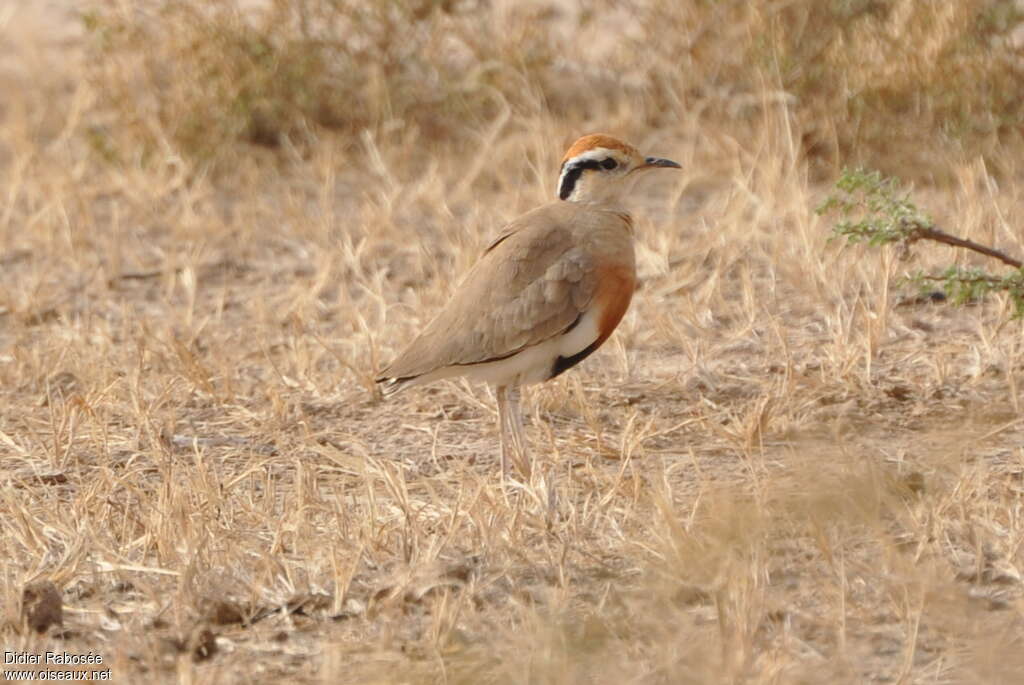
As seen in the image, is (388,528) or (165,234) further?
(165,234)

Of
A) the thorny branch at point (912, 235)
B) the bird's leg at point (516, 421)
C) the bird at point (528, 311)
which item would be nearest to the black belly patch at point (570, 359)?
the bird at point (528, 311)

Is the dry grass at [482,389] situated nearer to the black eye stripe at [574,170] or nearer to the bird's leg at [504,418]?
the bird's leg at [504,418]

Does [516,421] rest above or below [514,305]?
below

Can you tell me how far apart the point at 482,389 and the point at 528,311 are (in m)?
0.93

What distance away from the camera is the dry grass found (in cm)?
418

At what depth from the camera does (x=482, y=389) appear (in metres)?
6.11

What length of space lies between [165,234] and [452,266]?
1.58 metres

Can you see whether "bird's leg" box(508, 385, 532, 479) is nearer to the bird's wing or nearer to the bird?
the bird

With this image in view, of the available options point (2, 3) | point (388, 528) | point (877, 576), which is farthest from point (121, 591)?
point (2, 3)

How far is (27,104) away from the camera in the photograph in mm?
9648

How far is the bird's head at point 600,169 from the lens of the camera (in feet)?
18.2

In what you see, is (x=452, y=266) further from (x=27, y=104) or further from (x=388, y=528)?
(x=27, y=104)

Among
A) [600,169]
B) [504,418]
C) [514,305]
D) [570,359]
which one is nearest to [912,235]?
[600,169]

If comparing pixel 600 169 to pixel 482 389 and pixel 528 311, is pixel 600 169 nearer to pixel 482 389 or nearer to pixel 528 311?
pixel 528 311
